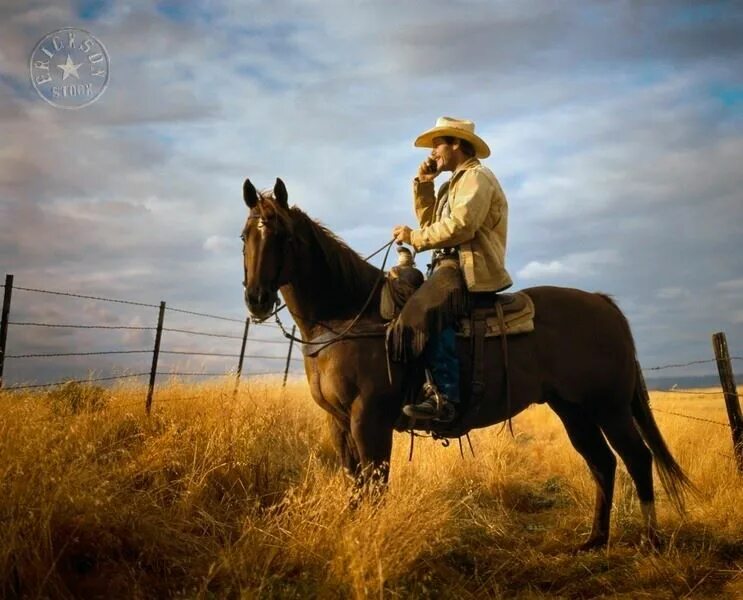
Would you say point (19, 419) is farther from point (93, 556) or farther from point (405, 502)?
point (405, 502)

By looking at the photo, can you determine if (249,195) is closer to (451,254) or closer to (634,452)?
(451,254)

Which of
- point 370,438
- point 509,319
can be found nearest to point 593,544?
point 509,319

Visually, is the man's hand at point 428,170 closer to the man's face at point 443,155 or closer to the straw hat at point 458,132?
the man's face at point 443,155

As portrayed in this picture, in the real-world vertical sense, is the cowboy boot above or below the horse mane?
below

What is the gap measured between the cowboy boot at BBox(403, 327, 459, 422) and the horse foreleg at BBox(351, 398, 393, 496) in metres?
0.32

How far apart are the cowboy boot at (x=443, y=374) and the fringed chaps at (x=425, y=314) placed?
11 centimetres

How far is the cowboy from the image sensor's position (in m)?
4.76

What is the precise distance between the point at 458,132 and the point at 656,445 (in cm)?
346

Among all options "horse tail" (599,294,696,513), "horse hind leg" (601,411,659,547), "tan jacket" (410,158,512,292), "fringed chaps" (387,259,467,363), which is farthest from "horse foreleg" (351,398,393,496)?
"horse tail" (599,294,696,513)

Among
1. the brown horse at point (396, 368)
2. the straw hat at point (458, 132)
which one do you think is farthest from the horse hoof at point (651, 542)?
the straw hat at point (458, 132)

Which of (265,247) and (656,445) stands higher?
(265,247)

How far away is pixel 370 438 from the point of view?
4.61 metres

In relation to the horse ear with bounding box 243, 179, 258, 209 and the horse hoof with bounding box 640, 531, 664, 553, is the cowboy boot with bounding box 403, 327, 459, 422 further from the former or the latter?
the horse hoof with bounding box 640, 531, 664, 553

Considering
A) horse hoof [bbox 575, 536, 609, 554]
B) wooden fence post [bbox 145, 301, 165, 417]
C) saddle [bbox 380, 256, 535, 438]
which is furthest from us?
wooden fence post [bbox 145, 301, 165, 417]
